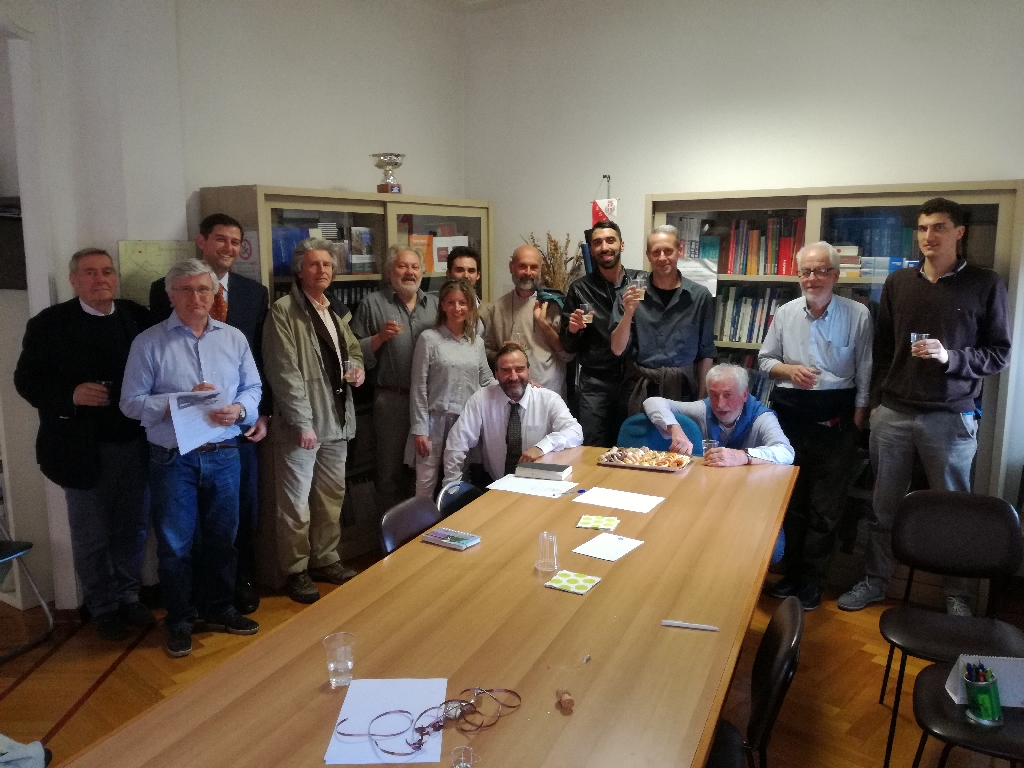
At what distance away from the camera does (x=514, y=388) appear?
3402mm

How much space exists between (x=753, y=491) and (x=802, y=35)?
2.82m

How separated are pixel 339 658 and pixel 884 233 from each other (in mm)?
3426

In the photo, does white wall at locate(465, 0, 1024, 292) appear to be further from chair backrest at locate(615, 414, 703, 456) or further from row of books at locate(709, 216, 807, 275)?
chair backrest at locate(615, 414, 703, 456)

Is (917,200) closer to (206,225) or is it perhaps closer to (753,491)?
(753,491)

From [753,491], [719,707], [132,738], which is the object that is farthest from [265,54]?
[719,707]

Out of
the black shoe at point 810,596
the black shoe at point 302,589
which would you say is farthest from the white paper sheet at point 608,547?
the black shoe at point 302,589

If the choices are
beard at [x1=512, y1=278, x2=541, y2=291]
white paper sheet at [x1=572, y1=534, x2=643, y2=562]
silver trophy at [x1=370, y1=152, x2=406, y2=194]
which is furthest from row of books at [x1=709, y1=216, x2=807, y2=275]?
white paper sheet at [x1=572, y1=534, x2=643, y2=562]

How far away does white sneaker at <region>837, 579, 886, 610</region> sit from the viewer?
3.62 m

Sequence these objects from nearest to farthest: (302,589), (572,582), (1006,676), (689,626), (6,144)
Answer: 1. (689,626)
2. (1006,676)
3. (572,582)
4. (6,144)
5. (302,589)

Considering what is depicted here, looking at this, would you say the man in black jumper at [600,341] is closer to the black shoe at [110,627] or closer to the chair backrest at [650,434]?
the chair backrest at [650,434]

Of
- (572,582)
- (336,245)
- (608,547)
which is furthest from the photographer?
(336,245)

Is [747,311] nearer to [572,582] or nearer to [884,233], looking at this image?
[884,233]

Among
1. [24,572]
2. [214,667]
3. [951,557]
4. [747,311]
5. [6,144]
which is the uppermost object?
[6,144]

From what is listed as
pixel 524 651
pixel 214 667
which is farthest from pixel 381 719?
pixel 214 667
